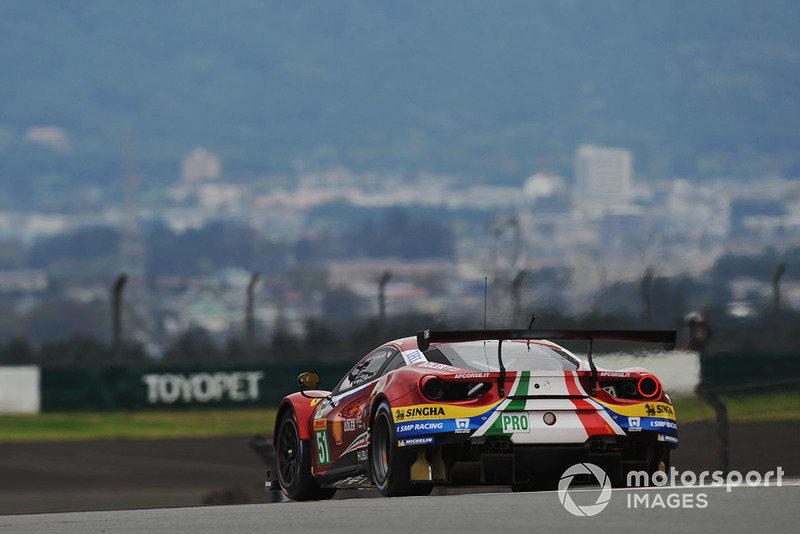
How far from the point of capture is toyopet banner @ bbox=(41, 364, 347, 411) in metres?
21.0

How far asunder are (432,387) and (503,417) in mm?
438

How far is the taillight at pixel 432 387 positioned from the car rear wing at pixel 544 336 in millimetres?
294

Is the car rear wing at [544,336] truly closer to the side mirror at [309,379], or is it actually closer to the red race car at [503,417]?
the red race car at [503,417]

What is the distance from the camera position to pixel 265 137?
15850 cm

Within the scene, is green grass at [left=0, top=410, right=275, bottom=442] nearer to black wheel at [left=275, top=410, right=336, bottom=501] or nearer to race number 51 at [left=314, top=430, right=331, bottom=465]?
black wheel at [left=275, top=410, right=336, bottom=501]

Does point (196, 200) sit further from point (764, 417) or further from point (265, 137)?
point (764, 417)

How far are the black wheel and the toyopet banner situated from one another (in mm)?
10230

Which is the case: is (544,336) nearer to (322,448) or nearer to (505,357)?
(505,357)

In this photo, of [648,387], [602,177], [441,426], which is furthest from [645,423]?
[602,177]

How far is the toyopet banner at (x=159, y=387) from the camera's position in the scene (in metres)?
21.0

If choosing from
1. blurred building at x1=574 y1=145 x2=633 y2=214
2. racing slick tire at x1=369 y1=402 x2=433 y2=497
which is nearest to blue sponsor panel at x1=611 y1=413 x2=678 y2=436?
racing slick tire at x1=369 y1=402 x2=433 y2=497

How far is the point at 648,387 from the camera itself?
343 inches

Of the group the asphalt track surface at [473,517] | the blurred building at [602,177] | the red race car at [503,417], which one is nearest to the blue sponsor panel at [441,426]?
the red race car at [503,417]

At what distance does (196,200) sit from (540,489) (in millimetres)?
132564
